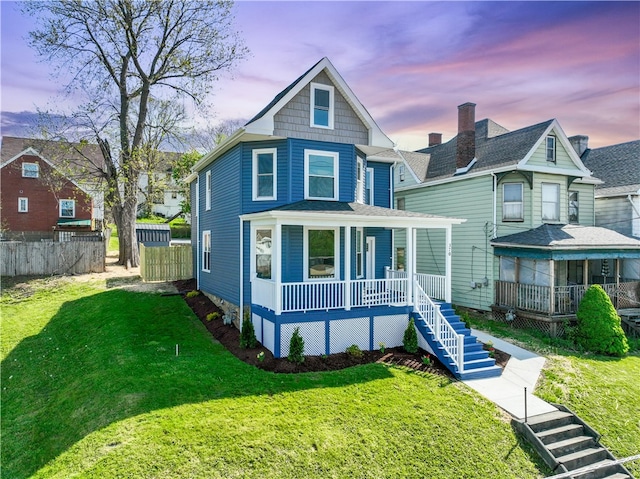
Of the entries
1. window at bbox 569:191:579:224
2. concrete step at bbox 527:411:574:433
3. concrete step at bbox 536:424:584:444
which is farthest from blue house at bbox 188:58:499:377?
window at bbox 569:191:579:224

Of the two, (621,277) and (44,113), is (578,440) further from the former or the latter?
(44,113)

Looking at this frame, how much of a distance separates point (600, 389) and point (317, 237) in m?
9.28

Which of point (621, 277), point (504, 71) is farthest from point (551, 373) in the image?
point (621, 277)

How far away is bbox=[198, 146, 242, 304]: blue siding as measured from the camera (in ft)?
46.1

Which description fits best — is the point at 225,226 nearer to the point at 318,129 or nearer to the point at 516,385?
the point at 318,129

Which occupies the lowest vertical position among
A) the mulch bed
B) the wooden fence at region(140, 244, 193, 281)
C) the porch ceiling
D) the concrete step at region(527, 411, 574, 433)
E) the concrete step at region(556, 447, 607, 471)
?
the concrete step at region(556, 447, 607, 471)

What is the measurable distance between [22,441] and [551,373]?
43.7ft

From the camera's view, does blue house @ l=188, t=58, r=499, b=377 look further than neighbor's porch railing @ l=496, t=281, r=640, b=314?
No

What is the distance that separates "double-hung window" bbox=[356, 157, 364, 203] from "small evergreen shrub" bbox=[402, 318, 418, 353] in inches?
218

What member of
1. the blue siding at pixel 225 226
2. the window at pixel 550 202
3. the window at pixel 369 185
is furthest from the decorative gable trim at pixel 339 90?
the window at pixel 550 202

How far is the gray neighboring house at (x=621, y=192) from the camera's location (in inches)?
768

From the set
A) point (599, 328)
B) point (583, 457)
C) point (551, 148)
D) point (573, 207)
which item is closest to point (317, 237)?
point (583, 457)

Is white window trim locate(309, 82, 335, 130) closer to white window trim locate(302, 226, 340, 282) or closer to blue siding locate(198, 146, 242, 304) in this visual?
blue siding locate(198, 146, 242, 304)

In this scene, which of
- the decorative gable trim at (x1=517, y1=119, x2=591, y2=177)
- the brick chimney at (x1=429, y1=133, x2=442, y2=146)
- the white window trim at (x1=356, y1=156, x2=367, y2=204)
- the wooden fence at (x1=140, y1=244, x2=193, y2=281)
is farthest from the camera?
the brick chimney at (x1=429, y1=133, x2=442, y2=146)
